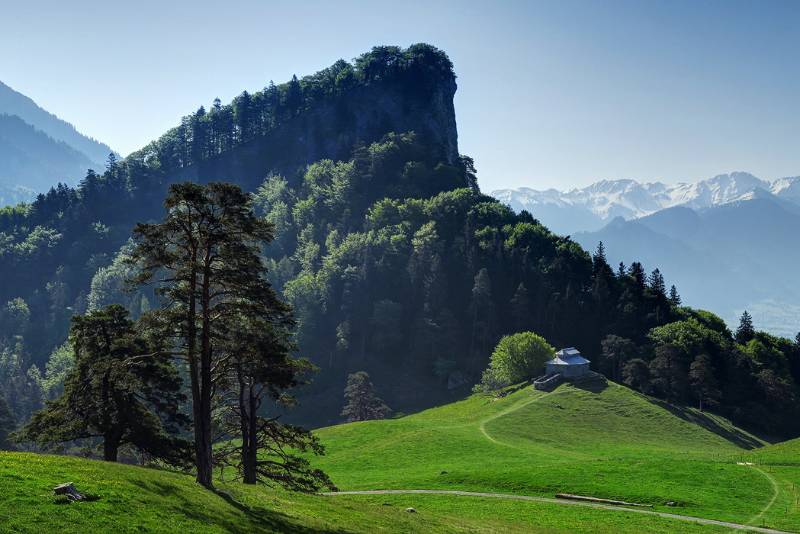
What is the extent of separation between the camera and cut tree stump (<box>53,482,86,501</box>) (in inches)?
1055

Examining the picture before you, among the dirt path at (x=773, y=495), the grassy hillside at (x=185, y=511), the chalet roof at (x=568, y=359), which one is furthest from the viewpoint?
the chalet roof at (x=568, y=359)

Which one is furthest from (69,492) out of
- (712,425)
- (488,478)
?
(712,425)

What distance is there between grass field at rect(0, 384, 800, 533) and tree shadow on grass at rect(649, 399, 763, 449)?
0.40 m

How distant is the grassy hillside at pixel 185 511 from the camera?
25.4 meters

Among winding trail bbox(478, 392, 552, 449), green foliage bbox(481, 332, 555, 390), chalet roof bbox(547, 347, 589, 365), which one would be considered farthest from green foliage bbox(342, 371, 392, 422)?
chalet roof bbox(547, 347, 589, 365)

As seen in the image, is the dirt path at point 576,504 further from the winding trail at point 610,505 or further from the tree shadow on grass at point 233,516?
the tree shadow on grass at point 233,516

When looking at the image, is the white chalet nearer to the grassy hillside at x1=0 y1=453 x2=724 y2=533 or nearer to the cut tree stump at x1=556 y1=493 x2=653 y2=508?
the cut tree stump at x1=556 y1=493 x2=653 y2=508

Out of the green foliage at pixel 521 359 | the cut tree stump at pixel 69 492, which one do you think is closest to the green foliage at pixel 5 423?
the green foliage at pixel 521 359

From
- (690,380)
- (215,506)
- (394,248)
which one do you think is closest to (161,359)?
(215,506)

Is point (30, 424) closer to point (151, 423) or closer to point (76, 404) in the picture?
point (76, 404)

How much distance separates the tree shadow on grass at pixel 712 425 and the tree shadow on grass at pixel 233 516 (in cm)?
8990

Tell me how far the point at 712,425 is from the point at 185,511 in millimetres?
102017

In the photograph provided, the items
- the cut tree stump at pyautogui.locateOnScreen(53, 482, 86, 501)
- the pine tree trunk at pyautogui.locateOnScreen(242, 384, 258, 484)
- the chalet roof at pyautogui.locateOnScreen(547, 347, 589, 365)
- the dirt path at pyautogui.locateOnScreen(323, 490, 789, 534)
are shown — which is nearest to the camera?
the cut tree stump at pyautogui.locateOnScreen(53, 482, 86, 501)

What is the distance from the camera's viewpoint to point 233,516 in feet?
101
